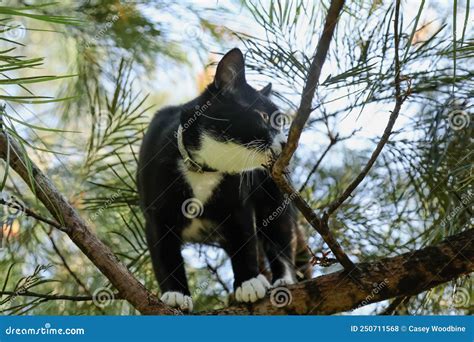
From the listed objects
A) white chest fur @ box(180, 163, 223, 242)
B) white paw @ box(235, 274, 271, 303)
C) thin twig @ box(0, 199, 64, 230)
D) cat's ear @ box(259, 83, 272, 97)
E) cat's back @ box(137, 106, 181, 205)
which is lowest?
white paw @ box(235, 274, 271, 303)

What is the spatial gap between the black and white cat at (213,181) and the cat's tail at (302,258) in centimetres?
3

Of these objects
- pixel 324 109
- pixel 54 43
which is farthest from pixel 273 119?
pixel 54 43

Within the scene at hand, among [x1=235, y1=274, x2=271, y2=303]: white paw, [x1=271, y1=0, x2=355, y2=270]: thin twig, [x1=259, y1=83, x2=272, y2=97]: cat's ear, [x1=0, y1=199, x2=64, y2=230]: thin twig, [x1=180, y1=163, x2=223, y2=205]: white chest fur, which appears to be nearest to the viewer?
[x1=271, y1=0, x2=355, y2=270]: thin twig

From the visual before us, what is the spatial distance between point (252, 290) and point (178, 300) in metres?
0.15

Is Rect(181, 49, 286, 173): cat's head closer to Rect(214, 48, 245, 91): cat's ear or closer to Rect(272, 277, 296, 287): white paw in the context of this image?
Rect(214, 48, 245, 91): cat's ear

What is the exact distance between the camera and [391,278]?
3.60 ft

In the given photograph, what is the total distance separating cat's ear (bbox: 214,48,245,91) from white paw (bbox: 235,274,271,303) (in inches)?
15.6

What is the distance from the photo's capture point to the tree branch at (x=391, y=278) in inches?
42.5

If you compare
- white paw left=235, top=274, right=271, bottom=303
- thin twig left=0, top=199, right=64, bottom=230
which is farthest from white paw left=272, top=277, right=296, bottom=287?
thin twig left=0, top=199, right=64, bottom=230

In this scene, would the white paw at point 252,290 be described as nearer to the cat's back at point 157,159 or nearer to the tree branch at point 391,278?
the tree branch at point 391,278

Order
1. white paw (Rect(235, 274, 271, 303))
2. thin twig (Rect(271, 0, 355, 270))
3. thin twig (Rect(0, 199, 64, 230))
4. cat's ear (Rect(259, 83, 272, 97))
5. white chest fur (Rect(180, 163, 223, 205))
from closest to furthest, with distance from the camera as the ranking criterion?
thin twig (Rect(271, 0, 355, 270)) < thin twig (Rect(0, 199, 64, 230)) < white paw (Rect(235, 274, 271, 303)) < cat's ear (Rect(259, 83, 272, 97)) < white chest fur (Rect(180, 163, 223, 205))

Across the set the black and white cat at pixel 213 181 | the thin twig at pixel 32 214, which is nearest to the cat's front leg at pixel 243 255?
the black and white cat at pixel 213 181

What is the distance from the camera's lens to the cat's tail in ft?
5.15

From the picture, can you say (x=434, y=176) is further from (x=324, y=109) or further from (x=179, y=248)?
(x=179, y=248)
